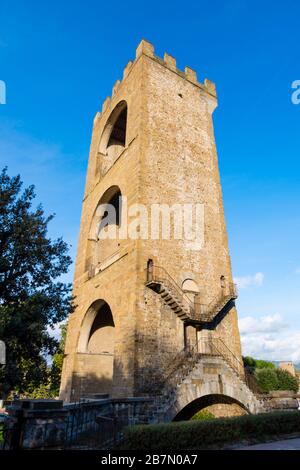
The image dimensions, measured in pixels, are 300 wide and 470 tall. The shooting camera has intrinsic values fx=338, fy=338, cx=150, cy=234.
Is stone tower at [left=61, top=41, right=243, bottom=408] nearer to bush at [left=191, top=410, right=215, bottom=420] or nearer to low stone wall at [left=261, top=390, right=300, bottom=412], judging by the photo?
bush at [left=191, top=410, right=215, bottom=420]

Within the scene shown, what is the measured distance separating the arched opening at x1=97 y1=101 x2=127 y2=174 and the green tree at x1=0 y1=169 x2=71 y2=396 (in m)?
13.6

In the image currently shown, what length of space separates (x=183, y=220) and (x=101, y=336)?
29.8ft

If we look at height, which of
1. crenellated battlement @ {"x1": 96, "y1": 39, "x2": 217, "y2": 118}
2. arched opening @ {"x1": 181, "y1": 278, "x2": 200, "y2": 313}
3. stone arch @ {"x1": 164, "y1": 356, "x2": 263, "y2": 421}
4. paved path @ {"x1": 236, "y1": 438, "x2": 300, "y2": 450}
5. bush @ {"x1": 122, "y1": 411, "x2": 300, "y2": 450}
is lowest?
paved path @ {"x1": 236, "y1": 438, "x2": 300, "y2": 450}

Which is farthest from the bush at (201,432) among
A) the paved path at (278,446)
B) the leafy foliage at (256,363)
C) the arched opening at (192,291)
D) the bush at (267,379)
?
the leafy foliage at (256,363)

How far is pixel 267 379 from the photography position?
88.8 feet

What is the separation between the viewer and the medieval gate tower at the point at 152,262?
15.0 m

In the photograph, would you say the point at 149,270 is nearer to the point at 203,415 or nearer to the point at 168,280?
the point at 168,280

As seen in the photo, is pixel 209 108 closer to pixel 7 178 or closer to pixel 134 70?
pixel 134 70

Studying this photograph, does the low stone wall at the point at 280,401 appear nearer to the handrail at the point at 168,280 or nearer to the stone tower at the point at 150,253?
the stone tower at the point at 150,253

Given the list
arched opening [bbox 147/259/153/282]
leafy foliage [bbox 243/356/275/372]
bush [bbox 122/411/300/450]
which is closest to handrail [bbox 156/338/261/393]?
arched opening [bbox 147/259/153/282]

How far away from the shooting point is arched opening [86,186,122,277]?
22.9 metres

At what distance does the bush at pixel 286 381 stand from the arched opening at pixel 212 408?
12.9 m
